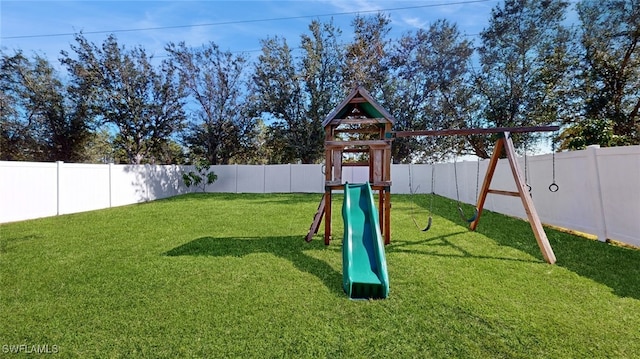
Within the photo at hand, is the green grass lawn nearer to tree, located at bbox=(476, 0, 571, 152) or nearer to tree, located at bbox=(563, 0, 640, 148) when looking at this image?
tree, located at bbox=(563, 0, 640, 148)

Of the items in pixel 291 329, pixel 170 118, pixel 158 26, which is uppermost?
pixel 158 26

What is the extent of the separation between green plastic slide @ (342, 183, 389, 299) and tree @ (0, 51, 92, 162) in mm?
17418

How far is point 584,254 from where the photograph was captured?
3826 millimetres

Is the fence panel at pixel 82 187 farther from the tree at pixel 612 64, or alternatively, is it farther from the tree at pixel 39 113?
the tree at pixel 612 64

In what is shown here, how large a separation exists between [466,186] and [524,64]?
815cm

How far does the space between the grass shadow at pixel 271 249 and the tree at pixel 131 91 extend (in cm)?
1393

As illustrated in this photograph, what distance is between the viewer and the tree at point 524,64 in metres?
12.5

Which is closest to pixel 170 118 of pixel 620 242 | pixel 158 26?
pixel 158 26

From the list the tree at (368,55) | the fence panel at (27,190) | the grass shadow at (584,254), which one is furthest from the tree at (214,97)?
the grass shadow at (584,254)

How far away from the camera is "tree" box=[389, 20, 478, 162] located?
15328 mm

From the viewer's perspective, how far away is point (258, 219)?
257 inches

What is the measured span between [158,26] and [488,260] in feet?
47.1

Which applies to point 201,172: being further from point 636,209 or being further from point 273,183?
point 636,209

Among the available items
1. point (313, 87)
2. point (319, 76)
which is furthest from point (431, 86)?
point (313, 87)
